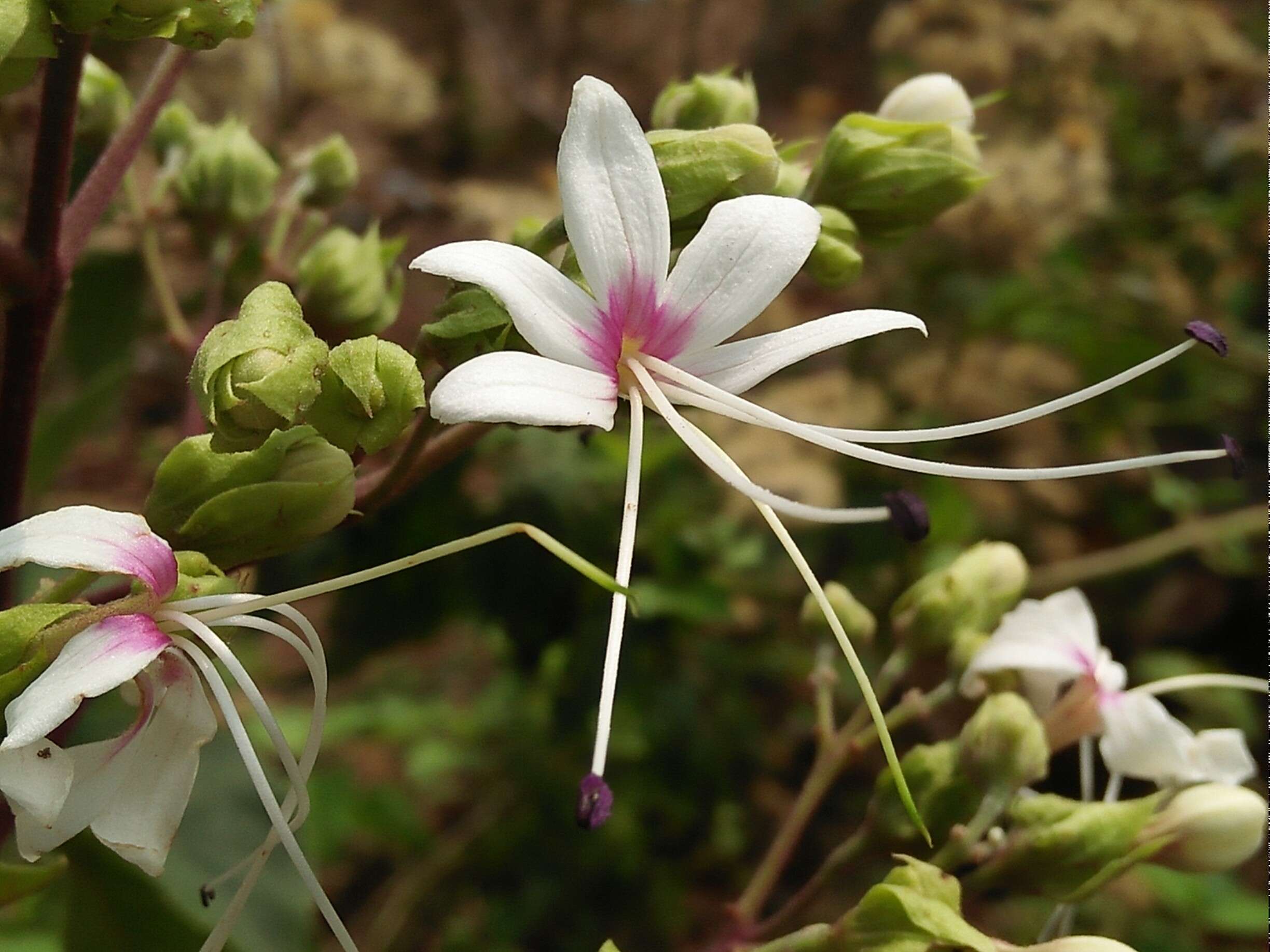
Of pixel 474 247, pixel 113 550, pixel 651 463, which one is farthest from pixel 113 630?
pixel 651 463

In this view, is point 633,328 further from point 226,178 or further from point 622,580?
point 226,178

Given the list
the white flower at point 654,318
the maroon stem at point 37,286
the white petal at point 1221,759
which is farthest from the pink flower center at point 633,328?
the white petal at point 1221,759

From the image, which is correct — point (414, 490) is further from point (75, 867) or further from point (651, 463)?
point (75, 867)

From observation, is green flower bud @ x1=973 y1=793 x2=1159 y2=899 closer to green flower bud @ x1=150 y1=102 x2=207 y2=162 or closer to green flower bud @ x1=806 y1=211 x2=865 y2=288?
green flower bud @ x1=806 y1=211 x2=865 y2=288

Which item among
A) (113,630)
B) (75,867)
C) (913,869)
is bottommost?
(75,867)

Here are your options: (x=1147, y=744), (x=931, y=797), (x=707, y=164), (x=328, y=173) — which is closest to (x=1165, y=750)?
(x=1147, y=744)

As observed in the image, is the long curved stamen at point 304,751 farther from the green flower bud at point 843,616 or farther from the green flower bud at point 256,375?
the green flower bud at point 843,616

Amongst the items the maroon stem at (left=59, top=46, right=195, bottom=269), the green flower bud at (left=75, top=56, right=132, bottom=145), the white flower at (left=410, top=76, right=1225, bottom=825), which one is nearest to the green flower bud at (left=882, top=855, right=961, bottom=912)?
the white flower at (left=410, top=76, right=1225, bottom=825)
